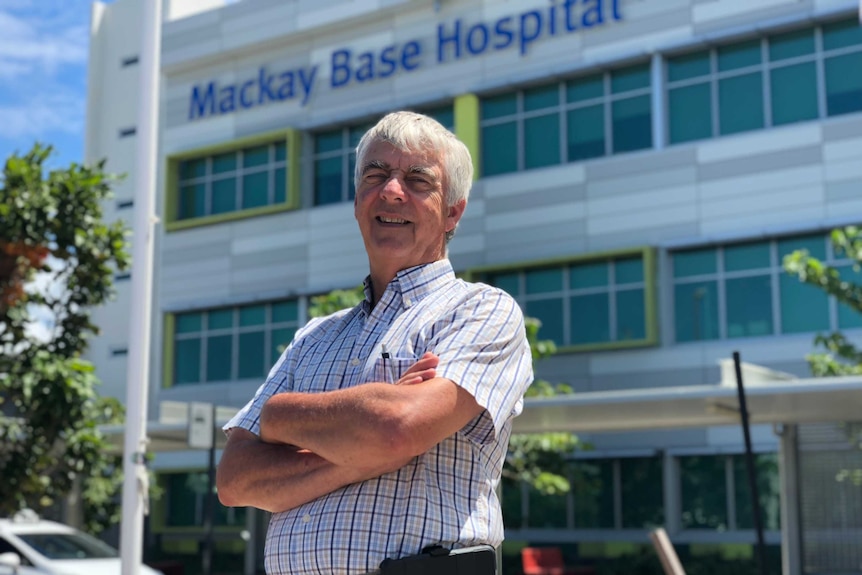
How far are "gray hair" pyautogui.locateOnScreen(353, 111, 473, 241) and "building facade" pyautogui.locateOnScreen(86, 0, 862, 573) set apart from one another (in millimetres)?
20841

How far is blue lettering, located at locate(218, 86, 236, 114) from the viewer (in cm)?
3122

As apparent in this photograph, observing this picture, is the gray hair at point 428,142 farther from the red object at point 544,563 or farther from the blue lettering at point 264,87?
the blue lettering at point 264,87

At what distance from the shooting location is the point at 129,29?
40.0 metres

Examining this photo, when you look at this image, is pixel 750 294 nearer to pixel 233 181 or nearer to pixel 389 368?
pixel 233 181

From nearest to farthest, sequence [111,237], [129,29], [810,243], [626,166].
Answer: [111,237]
[810,243]
[626,166]
[129,29]

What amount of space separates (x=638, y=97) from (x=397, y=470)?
2353 centimetres

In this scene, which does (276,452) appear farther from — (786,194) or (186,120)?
(186,120)

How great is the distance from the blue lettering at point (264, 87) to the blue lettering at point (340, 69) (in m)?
1.74

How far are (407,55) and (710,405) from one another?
16.1m

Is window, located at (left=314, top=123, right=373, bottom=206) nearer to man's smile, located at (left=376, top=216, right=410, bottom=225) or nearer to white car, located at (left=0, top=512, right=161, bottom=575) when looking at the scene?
white car, located at (left=0, top=512, right=161, bottom=575)

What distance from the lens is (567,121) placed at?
2614 cm

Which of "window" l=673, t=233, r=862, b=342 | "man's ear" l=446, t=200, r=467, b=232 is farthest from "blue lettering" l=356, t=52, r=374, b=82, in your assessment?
"man's ear" l=446, t=200, r=467, b=232

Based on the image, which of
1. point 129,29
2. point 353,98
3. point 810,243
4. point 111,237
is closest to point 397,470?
point 111,237

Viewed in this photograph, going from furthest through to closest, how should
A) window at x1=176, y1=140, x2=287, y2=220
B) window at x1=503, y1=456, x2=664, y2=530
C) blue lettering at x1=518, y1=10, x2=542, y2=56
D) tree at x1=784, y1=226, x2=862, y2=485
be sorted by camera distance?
window at x1=176, y1=140, x2=287, y2=220
blue lettering at x1=518, y1=10, x2=542, y2=56
window at x1=503, y1=456, x2=664, y2=530
tree at x1=784, y1=226, x2=862, y2=485
